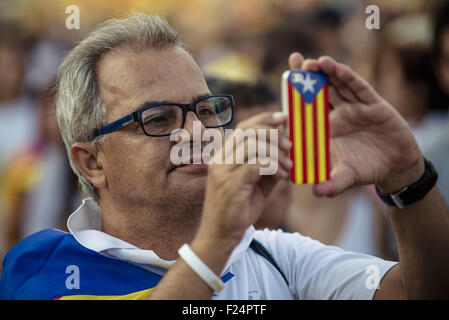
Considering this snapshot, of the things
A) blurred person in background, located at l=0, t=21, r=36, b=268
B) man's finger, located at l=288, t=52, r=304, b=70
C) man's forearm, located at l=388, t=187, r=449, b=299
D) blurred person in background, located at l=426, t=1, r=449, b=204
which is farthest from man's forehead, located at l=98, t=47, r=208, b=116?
blurred person in background, located at l=0, t=21, r=36, b=268

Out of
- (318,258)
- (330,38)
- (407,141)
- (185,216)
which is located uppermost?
(330,38)

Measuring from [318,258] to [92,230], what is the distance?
0.92 m

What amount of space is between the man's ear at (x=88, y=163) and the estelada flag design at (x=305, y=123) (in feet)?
3.53

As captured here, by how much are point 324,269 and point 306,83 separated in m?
0.89

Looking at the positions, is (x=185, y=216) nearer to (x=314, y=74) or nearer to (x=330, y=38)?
(x=314, y=74)

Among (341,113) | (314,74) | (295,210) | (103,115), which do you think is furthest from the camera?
(295,210)

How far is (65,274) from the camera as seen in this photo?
2426 mm

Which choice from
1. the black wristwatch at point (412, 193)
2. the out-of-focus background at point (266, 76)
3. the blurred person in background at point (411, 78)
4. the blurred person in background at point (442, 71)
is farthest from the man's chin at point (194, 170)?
the blurred person in background at point (411, 78)

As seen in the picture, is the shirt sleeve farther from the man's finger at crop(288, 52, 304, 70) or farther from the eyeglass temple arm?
the man's finger at crop(288, 52, 304, 70)

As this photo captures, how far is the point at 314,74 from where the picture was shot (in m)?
1.94

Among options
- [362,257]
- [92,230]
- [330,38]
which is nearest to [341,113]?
[362,257]

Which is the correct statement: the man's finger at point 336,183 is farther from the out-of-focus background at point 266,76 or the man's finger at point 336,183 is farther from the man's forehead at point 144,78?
the out-of-focus background at point 266,76

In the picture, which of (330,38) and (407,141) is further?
(330,38)

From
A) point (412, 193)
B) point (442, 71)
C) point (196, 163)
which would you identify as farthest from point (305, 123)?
point (442, 71)
